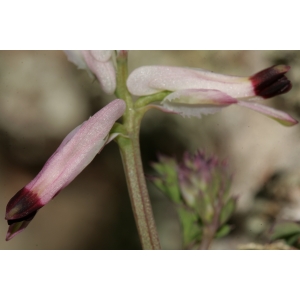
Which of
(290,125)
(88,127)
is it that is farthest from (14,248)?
(290,125)

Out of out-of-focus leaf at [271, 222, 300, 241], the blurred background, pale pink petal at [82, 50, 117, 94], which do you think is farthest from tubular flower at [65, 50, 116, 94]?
out-of-focus leaf at [271, 222, 300, 241]

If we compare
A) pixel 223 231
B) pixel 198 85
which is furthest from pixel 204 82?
pixel 223 231

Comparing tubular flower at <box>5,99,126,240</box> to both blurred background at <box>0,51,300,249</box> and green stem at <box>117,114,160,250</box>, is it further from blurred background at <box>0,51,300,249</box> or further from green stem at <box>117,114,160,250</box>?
blurred background at <box>0,51,300,249</box>

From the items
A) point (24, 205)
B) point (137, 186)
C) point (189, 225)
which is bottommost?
point (189, 225)

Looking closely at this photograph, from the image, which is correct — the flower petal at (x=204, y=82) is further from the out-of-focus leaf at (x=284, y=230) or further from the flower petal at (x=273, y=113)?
the out-of-focus leaf at (x=284, y=230)

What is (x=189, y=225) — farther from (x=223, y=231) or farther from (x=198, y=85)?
(x=198, y=85)

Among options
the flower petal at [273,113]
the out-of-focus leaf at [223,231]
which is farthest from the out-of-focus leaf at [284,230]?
the flower petal at [273,113]

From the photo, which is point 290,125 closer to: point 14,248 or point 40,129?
point 40,129
